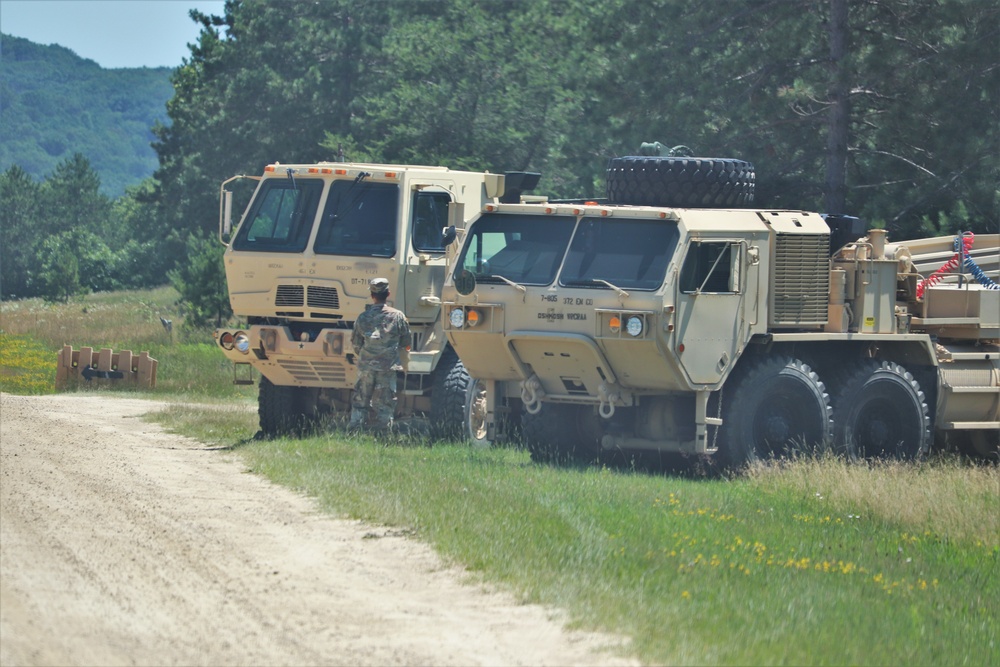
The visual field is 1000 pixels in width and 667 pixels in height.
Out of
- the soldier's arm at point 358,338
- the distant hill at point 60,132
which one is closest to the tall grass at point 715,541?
the soldier's arm at point 358,338

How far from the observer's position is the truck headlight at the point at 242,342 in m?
15.5

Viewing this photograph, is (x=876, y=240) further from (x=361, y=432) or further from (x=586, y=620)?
(x=586, y=620)

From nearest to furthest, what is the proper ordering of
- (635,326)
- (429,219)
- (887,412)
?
(635,326), (887,412), (429,219)

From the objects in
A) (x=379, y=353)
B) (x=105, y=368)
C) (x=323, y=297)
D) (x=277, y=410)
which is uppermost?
(x=323, y=297)

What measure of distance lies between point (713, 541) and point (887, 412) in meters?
5.47

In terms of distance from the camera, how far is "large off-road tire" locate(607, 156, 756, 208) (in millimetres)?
14172

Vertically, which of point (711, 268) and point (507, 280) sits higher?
point (711, 268)

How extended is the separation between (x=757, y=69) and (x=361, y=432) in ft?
39.9

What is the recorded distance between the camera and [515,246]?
13.5m

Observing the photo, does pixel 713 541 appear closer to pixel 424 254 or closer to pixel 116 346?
pixel 424 254

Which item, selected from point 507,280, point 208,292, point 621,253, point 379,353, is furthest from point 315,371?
point 208,292

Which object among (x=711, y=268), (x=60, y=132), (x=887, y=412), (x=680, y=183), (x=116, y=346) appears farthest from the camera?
(x=60, y=132)

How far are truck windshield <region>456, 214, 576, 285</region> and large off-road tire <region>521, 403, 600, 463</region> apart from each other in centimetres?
159

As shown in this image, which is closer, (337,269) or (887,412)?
(887,412)
